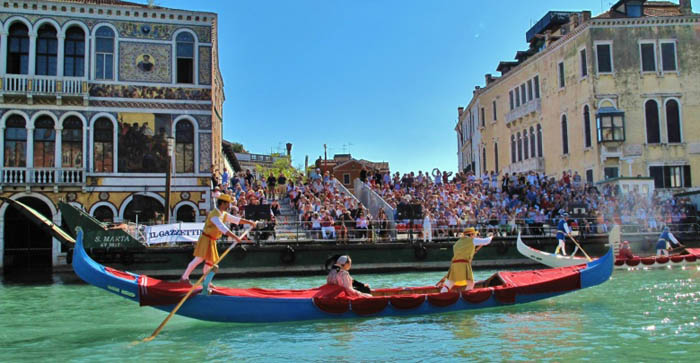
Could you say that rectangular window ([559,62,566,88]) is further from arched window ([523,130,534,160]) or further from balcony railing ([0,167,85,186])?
balcony railing ([0,167,85,186])

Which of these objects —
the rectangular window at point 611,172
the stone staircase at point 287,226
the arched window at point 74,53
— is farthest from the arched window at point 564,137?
the arched window at point 74,53

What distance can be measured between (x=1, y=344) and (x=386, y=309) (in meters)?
6.61

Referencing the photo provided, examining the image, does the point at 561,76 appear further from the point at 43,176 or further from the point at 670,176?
the point at 43,176

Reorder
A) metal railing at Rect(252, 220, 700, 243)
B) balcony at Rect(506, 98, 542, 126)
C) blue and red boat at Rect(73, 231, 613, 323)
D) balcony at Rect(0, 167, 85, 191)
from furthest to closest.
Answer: balcony at Rect(506, 98, 542, 126), balcony at Rect(0, 167, 85, 191), metal railing at Rect(252, 220, 700, 243), blue and red boat at Rect(73, 231, 613, 323)

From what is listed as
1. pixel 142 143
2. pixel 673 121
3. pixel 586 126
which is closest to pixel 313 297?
pixel 142 143

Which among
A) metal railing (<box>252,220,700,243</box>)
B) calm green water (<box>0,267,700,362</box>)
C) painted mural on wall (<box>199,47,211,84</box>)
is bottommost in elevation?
calm green water (<box>0,267,700,362</box>)

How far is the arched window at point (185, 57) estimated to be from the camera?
25.8 m

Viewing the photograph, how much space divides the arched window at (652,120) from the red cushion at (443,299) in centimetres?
2446

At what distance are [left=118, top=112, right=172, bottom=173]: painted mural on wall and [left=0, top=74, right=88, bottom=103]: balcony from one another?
6.16 feet

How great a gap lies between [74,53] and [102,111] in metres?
2.61

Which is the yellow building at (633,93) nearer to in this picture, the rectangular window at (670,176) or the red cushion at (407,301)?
the rectangular window at (670,176)

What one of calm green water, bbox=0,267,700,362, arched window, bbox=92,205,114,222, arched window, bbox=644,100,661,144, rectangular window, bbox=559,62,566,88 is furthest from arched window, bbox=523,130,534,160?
arched window, bbox=92,205,114,222

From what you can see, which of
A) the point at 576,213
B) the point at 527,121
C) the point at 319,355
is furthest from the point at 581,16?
the point at 319,355

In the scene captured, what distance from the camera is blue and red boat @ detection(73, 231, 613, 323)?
1080 cm
